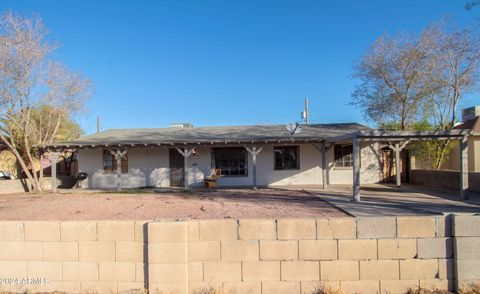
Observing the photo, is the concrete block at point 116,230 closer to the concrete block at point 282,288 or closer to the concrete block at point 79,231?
the concrete block at point 79,231

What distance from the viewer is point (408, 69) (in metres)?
16.0

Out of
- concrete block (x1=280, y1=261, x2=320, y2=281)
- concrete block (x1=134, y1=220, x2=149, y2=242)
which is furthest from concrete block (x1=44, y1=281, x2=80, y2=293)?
concrete block (x1=280, y1=261, x2=320, y2=281)

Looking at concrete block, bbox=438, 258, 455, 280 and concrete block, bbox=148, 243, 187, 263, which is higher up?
concrete block, bbox=148, 243, 187, 263

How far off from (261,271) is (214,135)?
46.8 ft

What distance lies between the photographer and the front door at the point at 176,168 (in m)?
16.9

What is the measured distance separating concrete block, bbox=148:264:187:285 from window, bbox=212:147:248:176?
43.3 ft

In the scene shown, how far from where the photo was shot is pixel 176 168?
55.9 feet

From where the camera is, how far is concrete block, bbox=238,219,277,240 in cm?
346

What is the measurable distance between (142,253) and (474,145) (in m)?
20.9

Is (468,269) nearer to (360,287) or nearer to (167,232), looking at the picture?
(360,287)

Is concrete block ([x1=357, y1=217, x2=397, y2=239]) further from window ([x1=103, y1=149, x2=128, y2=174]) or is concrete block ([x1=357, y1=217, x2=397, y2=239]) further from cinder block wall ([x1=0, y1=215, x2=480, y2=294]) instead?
window ([x1=103, y1=149, x2=128, y2=174])

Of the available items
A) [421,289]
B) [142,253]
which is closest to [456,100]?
[421,289]

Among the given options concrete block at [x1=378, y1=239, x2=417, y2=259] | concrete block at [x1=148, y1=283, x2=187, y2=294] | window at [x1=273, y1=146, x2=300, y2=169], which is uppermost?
window at [x1=273, y1=146, x2=300, y2=169]

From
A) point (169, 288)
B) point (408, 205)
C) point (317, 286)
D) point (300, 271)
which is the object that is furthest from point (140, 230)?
point (408, 205)
